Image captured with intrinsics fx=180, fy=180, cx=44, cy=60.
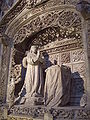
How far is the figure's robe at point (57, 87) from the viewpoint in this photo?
3.23 m

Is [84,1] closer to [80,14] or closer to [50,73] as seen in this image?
[80,14]

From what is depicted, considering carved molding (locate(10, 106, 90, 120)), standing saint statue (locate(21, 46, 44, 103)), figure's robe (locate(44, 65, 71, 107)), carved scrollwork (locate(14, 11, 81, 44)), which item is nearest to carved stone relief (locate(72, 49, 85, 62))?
carved scrollwork (locate(14, 11, 81, 44))

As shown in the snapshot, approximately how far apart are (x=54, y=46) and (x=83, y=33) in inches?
44.4

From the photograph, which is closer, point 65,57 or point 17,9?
point 65,57

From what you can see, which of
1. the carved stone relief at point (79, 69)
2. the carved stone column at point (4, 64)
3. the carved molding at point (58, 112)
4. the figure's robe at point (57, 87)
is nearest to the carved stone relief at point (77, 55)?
the carved stone relief at point (79, 69)

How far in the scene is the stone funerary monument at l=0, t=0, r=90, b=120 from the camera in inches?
124

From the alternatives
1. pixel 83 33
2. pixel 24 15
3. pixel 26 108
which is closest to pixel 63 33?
pixel 83 33

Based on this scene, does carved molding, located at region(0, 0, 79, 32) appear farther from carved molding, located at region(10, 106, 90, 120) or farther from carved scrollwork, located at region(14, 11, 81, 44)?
carved molding, located at region(10, 106, 90, 120)

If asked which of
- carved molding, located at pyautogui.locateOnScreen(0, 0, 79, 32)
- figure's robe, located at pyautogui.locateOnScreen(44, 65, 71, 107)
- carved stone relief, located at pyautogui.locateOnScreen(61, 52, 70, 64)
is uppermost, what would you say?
carved molding, located at pyautogui.locateOnScreen(0, 0, 79, 32)

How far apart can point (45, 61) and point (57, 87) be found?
41.9 inches

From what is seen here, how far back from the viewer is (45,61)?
4.24m

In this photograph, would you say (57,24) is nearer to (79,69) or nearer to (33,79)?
(79,69)

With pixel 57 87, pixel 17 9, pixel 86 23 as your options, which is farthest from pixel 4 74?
pixel 86 23

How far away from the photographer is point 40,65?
3.93m
